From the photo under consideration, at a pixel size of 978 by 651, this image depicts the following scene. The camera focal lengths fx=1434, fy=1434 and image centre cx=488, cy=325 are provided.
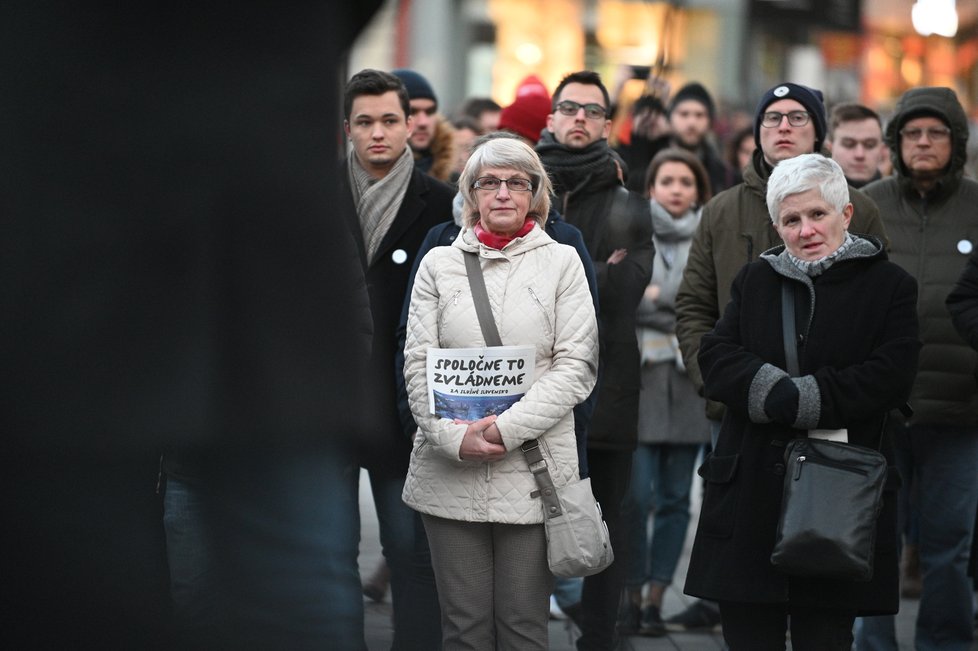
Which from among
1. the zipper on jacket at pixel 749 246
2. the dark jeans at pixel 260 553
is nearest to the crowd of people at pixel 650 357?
the zipper on jacket at pixel 749 246

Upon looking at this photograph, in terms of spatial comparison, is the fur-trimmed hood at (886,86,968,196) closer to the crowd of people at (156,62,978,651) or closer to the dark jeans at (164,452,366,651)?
the crowd of people at (156,62,978,651)

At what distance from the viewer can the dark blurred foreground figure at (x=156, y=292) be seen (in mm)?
1330

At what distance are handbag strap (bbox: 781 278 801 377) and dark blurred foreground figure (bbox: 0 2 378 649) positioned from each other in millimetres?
2543

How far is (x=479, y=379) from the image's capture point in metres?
3.81

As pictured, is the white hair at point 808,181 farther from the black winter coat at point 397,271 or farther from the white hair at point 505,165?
the black winter coat at point 397,271

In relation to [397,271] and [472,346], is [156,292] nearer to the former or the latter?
[472,346]

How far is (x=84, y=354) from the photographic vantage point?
138 centimetres

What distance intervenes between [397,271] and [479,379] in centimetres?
86

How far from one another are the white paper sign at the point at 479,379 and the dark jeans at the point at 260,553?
223 centimetres

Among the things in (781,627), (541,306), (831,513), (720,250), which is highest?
(720,250)

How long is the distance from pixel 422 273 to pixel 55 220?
2.69 metres

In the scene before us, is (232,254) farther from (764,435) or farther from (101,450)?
(764,435)

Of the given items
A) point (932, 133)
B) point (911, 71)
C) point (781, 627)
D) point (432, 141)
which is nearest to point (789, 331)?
point (781, 627)

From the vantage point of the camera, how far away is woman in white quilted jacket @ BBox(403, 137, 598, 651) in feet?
12.5
